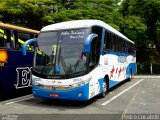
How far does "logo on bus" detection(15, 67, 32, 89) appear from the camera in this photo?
14.9 m

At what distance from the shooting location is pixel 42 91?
12227 millimetres

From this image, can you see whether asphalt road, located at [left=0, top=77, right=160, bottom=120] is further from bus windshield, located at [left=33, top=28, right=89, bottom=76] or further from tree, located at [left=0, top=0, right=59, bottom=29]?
tree, located at [left=0, top=0, right=59, bottom=29]

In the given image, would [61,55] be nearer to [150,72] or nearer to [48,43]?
Result: [48,43]

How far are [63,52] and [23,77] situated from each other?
12.5ft

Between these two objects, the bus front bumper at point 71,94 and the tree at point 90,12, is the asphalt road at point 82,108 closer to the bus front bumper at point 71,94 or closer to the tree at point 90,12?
the bus front bumper at point 71,94

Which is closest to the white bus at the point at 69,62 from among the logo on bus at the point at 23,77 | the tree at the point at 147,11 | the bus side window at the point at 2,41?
the bus side window at the point at 2,41

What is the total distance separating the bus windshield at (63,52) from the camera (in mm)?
11922

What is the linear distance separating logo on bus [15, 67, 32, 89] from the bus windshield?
8.41 feet

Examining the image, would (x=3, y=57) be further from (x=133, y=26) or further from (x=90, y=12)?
(x=133, y=26)

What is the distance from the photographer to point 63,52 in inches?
479

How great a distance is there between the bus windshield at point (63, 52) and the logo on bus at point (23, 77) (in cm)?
256

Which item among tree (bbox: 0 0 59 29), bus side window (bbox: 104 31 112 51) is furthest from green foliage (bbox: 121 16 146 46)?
bus side window (bbox: 104 31 112 51)

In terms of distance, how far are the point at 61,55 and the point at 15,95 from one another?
481 centimetres

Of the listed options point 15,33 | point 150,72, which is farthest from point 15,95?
point 150,72
